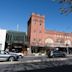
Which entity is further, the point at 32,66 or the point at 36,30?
the point at 36,30

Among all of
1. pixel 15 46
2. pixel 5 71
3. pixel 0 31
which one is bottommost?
pixel 5 71

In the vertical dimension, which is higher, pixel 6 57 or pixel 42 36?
pixel 42 36

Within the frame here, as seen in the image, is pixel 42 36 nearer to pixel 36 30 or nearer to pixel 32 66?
pixel 36 30

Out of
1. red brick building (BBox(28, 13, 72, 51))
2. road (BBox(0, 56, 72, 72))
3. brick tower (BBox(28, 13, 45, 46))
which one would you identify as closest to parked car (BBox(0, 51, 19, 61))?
road (BBox(0, 56, 72, 72))

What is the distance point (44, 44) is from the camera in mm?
68812

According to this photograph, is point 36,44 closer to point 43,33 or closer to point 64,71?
point 43,33

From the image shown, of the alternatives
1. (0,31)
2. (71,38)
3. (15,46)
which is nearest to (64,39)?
(71,38)

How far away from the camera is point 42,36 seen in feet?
226

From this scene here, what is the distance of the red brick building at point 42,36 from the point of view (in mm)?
67062

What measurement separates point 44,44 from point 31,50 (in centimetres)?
567

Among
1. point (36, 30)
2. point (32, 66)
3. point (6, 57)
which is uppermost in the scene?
point (36, 30)

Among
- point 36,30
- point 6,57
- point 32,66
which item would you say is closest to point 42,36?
point 36,30

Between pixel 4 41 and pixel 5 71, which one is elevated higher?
pixel 4 41

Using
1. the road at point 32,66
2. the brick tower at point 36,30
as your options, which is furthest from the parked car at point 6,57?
the brick tower at point 36,30
